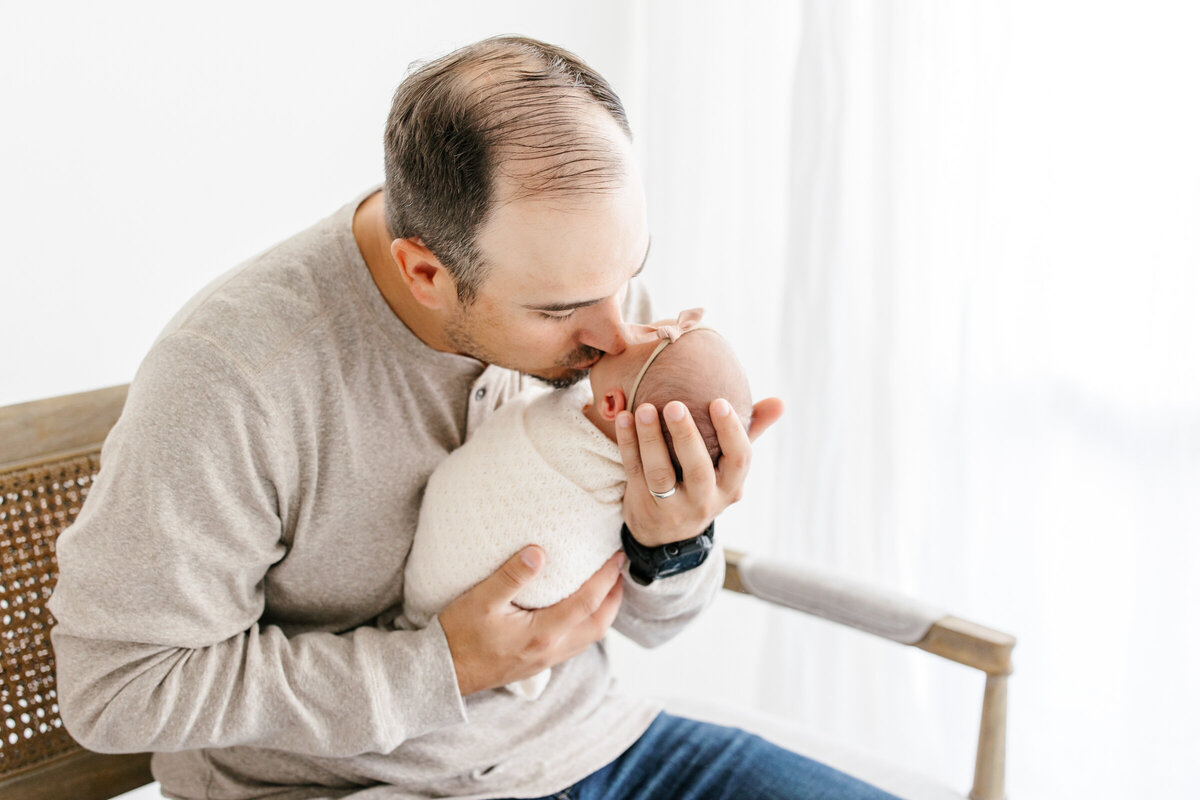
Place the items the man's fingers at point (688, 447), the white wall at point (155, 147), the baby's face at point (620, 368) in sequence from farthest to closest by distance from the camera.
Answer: the white wall at point (155, 147) → the baby's face at point (620, 368) → the man's fingers at point (688, 447)

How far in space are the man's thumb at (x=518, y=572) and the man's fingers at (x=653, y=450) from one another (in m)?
0.16

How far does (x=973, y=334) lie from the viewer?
1.63 metres

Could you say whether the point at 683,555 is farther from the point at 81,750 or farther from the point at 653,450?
the point at 81,750

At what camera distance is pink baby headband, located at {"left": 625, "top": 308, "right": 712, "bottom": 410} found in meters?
1.08

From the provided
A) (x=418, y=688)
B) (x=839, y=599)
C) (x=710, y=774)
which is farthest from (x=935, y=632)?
(x=418, y=688)

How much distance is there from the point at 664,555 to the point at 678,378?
24cm

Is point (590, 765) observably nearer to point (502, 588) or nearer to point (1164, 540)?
point (502, 588)

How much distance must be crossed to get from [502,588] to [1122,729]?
109 cm

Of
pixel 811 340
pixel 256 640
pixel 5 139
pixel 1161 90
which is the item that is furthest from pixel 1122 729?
pixel 5 139

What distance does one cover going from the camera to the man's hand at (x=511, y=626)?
1.11 meters

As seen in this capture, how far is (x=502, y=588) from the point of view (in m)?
1.11

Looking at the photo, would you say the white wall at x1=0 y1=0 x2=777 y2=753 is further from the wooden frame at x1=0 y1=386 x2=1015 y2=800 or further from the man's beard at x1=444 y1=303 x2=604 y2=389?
the man's beard at x1=444 y1=303 x2=604 y2=389

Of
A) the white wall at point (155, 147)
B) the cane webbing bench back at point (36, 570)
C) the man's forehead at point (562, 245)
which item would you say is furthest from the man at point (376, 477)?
the white wall at point (155, 147)

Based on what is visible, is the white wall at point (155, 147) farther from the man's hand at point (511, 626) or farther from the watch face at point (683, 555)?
the watch face at point (683, 555)
